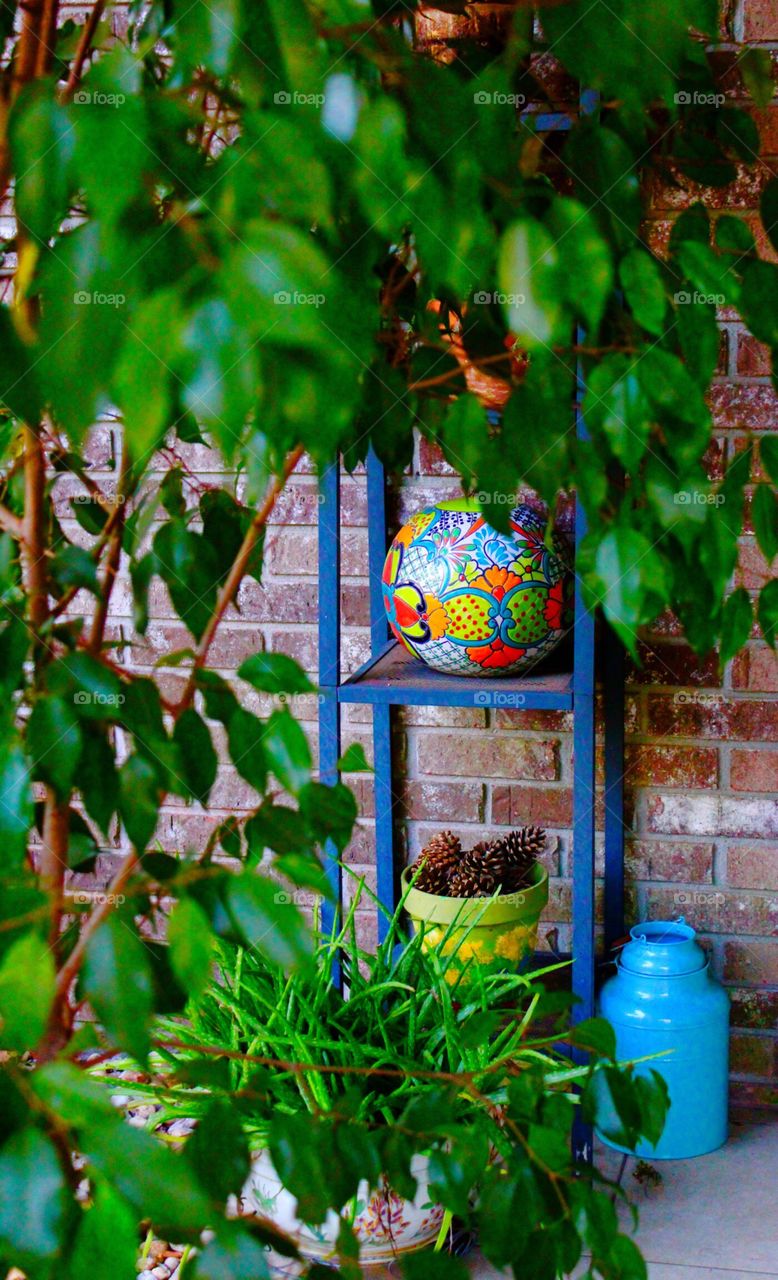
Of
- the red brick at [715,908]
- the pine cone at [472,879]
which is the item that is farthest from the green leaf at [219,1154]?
the red brick at [715,908]

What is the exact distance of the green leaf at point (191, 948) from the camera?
0.51 metres

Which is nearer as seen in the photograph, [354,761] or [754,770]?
[354,761]

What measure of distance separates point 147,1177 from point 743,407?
56.8 inches

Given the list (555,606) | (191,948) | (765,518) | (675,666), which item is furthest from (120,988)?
(675,666)

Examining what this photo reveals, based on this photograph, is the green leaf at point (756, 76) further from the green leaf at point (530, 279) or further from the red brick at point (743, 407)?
the red brick at point (743, 407)

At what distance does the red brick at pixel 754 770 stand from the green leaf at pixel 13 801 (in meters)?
1.35

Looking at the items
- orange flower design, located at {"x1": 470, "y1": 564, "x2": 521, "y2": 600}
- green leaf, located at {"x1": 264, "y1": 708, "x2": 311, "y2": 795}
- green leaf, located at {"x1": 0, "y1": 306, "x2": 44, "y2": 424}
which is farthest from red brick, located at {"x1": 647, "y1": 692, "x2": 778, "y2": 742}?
green leaf, located at {"x1": 0, "y1": 306, "x2": 44, "y2": 424}

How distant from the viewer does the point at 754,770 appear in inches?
68.8

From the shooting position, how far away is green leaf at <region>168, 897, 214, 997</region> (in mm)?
508

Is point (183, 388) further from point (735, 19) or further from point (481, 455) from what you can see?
point (735, 19)

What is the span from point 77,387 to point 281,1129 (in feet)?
1.39

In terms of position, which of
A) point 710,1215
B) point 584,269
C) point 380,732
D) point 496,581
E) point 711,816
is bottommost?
point 710,1215

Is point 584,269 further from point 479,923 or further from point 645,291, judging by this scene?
point 479,923

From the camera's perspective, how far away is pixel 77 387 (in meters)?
0.42
